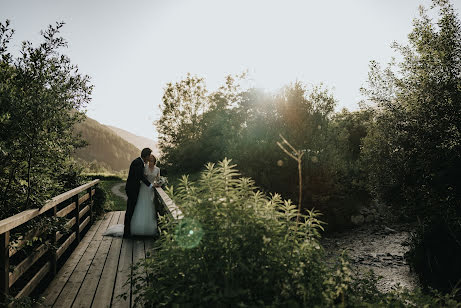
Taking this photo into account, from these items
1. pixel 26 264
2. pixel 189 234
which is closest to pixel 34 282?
pixel 26 264

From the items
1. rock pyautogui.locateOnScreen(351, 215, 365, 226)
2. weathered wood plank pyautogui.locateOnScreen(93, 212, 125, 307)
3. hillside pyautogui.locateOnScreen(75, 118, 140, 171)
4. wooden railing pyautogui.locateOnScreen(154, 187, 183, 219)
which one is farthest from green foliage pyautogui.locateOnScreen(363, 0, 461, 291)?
hillside pyautogui.locateOnScreen(75, 118, 140, 171)

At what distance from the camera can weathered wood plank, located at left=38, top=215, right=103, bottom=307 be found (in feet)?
12.0

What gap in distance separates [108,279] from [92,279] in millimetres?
214

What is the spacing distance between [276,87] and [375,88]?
5.78 m

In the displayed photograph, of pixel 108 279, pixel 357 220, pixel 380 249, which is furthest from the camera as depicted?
pixel 357 220

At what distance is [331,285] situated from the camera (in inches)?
81.2

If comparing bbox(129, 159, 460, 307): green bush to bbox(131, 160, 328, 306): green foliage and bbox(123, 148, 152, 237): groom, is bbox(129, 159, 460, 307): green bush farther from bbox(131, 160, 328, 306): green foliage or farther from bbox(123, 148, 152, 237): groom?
bbox(123, 148, 152, 237): groom

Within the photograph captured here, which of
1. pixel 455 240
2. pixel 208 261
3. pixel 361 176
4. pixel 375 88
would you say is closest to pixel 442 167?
pixel 455 240

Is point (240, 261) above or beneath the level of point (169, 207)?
beneath

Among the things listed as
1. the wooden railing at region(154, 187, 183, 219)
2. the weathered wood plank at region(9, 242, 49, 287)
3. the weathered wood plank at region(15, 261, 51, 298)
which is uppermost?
the wooden railing at region(154, 187, 183, 219)

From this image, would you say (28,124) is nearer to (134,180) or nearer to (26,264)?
(26,264)

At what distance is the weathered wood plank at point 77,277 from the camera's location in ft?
11.7

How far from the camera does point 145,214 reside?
6.72m

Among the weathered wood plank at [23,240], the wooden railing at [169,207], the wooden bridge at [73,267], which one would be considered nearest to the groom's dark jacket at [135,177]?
the wooden railing at [169,207]
